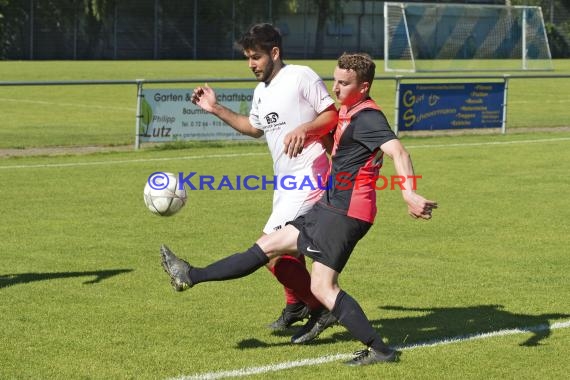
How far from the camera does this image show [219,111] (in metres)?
7.37

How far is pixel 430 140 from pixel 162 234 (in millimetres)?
11679

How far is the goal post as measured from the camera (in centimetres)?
4556

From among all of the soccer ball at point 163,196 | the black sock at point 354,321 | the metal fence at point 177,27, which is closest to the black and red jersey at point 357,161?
the black sock at point 354,321

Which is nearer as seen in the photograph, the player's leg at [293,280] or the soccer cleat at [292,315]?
the player's leg at [293,280]

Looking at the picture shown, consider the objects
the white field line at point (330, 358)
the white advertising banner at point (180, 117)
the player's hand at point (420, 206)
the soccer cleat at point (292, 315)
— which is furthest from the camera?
the white advertising banner at point (180, 117)

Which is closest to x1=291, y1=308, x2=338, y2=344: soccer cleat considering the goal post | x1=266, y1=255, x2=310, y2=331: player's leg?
x1=266, y1=255, x2=310, y2=331: player's leg

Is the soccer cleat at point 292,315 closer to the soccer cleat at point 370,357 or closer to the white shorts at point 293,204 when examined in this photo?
the white shorts at point 293,204

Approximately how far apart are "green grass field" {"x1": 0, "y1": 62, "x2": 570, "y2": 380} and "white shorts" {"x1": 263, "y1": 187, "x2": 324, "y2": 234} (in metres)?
0.87

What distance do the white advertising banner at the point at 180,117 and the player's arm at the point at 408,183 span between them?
45.0 feet

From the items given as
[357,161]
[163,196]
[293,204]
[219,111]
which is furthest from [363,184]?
[163,196]

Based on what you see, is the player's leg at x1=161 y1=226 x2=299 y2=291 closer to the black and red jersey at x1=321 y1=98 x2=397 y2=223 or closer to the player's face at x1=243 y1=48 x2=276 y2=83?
the black and red jersey at x1=321 y1=98 x2=397 y2=223

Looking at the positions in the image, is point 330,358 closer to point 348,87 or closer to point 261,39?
point 348,87

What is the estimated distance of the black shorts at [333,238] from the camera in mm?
6629

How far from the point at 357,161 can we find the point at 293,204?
0.76m
